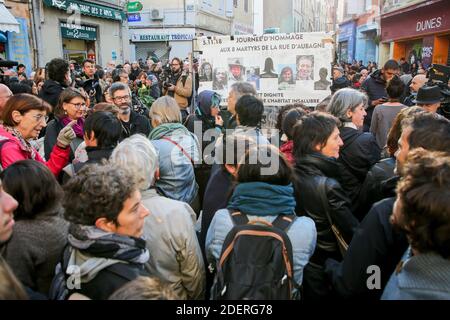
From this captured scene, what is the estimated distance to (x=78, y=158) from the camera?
297 cm

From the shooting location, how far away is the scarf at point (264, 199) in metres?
1.85

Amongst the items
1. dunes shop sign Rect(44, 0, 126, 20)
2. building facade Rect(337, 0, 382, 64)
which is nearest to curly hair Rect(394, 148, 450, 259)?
dunes shop sign Rect(44, 0, 126, 20)

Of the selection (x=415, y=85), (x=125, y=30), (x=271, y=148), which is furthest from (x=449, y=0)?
(x=271, y=148)

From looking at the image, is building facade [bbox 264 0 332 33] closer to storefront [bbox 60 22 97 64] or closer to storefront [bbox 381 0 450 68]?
storefront [bbox 381 0 450 68]

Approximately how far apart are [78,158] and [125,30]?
700 inches

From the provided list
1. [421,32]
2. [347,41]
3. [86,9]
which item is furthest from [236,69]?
[347,41]

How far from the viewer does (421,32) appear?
16.7 metres

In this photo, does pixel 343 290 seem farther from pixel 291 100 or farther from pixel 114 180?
pixel 291 100

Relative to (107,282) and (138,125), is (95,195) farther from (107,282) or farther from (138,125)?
(138,125)

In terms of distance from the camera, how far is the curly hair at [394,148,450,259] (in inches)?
52.0

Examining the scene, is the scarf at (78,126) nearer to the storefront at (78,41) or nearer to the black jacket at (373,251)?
the black jacket at (373,251)

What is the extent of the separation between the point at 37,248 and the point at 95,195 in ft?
1.36

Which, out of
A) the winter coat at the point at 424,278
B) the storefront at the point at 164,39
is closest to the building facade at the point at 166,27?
the storefront at the point at 164,39

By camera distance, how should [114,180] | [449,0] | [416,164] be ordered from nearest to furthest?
[416,164] → [114,180] → [449,0]
